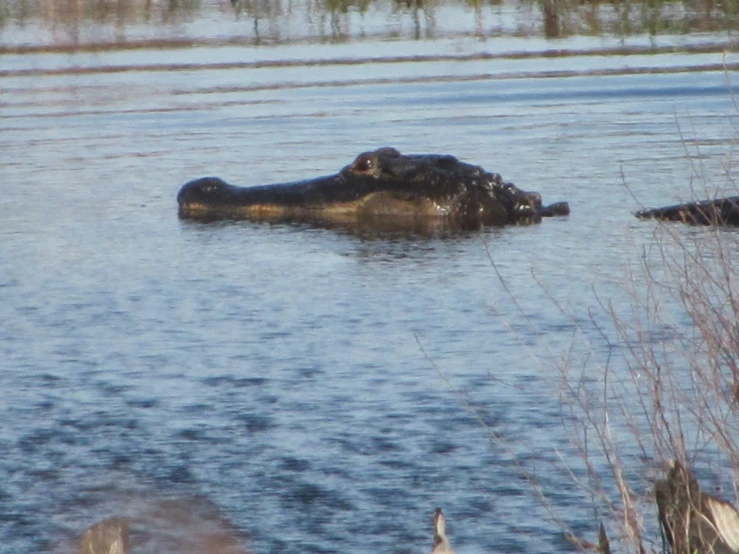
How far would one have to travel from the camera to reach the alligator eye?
10.2 m

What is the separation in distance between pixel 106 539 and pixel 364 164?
23.9ft

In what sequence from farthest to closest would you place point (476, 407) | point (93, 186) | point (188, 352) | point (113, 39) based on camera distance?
point (113, 39), point (93, 186), point (188, 352), point (476, 407)

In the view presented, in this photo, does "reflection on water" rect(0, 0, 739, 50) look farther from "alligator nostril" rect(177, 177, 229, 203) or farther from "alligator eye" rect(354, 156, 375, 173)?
"alligator nostril" rect(177, 177, 229, 203)

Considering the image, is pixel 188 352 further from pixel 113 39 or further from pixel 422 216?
pixel 113 39

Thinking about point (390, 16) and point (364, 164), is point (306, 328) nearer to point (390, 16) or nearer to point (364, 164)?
point (364, 164)

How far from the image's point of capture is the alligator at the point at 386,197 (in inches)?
392

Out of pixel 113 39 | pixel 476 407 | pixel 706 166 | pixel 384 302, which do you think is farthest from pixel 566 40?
pixel 476 407

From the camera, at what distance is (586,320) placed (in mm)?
7043

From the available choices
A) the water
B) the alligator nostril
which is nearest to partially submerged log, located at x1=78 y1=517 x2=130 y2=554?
the water

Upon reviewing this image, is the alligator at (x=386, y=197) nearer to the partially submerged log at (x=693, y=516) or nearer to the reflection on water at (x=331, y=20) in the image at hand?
the partially submerged log at (x=693, y=516)

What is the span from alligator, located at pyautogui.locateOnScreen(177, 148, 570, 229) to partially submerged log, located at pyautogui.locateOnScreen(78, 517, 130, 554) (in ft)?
22.2

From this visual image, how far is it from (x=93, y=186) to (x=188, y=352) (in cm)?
515

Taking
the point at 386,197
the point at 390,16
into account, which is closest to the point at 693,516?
the point at 386,197

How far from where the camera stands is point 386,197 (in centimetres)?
1029
